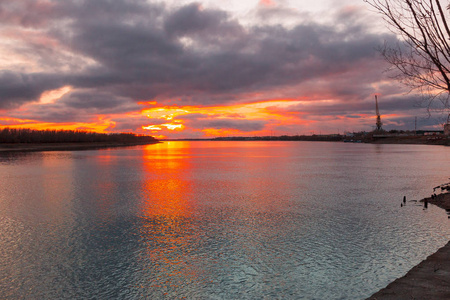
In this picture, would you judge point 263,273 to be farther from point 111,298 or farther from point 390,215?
point 390,215

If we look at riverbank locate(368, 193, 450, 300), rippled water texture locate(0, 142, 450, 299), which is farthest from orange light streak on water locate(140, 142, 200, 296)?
riverbank locate(368, 193, 450, 300)

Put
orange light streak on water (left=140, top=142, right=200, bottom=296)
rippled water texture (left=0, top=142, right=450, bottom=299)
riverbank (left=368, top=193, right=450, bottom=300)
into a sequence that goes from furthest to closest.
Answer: orange light streak on water (left=140, top=142, right=200, bottom=296) < rippled water texture (left=0, top=142, right=450, bottom=299) < riverbank (left=368, top=193, right=450, bottom=300)

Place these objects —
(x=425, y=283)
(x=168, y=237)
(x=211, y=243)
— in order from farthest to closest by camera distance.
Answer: (x=168, y=237)
(x=211, y=243)
(x=425, y=283)

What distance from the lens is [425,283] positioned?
7.60m

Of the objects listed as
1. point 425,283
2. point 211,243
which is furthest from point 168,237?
point 425,283

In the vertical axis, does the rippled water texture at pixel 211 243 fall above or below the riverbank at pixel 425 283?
below

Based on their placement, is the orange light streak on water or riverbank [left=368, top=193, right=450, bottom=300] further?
the orange light streak on water

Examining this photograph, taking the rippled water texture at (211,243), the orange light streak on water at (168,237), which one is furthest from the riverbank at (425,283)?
the orange light streak on water at (168,237)

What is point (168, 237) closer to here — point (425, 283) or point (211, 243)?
point (211, 243)

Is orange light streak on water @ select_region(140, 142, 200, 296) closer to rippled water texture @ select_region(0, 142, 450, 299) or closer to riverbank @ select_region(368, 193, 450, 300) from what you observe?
rippled water texture @ select_region(0, 142, 450, 299)

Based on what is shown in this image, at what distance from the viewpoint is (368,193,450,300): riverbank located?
6.97 metres

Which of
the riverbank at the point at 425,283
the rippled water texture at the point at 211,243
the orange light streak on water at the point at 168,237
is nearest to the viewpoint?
the riverbank at the point at 425,283

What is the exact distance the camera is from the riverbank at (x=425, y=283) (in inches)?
274

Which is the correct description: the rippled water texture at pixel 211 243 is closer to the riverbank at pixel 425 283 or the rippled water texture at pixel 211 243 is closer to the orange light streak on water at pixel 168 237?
the orange light streak on water at pixel 168 237
